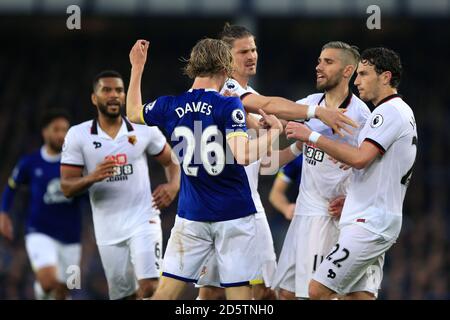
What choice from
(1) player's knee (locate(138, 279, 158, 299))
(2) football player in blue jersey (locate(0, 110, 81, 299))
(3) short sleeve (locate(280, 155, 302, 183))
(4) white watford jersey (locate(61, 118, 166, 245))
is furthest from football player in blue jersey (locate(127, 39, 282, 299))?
(2) football player in blue jersey (locate(0, 110, 81, 299))

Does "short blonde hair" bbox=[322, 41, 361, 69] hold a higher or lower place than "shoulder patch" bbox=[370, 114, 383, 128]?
higher

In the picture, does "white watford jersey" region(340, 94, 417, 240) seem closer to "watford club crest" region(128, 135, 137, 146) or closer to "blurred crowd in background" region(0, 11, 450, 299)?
"watford club crest" region(128, 135, 137, 146)

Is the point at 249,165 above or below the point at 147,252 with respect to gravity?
above

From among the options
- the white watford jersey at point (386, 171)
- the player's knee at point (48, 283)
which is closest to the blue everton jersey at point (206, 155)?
the white watford jersey at point (386, 171)

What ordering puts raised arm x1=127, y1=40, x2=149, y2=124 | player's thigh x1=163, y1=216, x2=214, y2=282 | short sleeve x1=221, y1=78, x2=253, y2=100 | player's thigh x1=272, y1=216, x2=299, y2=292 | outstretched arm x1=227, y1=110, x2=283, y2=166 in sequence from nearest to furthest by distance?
outstretched arm x1=227, y1=110, x2=283, y2=166, player's thigh x1=163, y1=216, x2=214, y2=282, raised arm x1=127, y1=40, x2=149, y2=124, short sleeve x1=221, y1=78, x2=253, y2=100, player's thigh x1=272, y1=216, x2=299, y2=292

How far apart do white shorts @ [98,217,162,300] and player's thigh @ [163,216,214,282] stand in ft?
5.17

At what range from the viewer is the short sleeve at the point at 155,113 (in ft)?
23.1

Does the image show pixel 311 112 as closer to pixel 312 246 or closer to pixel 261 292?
pixel 312 246

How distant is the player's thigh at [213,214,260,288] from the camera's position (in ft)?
22.6

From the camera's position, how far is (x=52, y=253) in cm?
1119

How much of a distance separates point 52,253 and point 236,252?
4.84 meters

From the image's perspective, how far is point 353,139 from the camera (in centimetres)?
755

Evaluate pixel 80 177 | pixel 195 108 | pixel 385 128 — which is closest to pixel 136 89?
pixel 195 108
